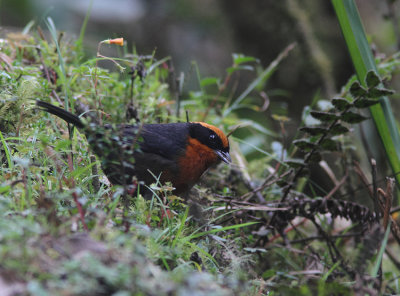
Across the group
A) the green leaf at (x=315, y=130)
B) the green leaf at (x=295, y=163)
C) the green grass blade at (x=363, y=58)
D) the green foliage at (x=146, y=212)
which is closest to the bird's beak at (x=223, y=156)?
the green foliage at (x=146, y=212)

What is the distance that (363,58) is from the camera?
335cm

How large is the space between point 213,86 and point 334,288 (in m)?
7.74

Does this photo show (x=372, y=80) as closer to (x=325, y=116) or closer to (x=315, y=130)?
(x=325, y=116)

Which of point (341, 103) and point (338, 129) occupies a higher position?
point (341, 103)

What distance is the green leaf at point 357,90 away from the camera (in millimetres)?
3150

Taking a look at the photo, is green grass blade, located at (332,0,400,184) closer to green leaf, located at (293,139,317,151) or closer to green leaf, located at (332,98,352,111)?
green leaf, located at (332,98,352,111)

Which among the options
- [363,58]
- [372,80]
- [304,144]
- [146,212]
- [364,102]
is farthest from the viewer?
[304,144]

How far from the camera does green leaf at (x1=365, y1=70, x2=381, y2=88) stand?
121 inches

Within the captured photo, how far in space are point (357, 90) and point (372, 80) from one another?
0.12m

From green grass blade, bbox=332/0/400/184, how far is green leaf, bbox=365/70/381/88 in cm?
18

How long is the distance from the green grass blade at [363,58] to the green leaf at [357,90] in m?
0.22

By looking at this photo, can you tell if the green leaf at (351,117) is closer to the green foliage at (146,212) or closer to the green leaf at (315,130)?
the green foliage at (146,212)

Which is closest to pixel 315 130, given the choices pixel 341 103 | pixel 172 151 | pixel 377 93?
pixel 341 103

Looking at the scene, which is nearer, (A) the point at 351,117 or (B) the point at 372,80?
(B) the point at 372,80
